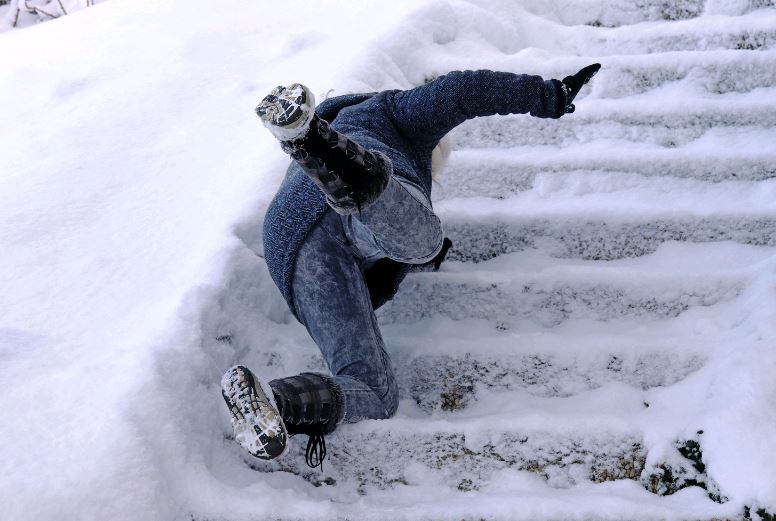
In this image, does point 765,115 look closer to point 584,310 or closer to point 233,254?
point 584,310

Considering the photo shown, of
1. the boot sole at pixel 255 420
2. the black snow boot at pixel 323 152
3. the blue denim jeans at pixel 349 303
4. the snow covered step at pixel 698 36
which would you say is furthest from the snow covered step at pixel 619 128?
the boot sole at pixel 255 420

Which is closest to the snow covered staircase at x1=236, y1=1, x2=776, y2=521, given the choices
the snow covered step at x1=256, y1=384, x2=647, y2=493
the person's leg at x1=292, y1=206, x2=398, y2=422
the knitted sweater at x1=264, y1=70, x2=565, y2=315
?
the snow covered step at x1=256, y1=384, x2=647, y2=493

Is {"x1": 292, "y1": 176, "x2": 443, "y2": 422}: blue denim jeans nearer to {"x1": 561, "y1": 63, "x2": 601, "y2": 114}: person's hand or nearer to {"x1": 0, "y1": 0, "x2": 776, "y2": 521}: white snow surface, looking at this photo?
{"x1": 0, "y1": 0, "x2": 776, "y2": 521}: white snow surface

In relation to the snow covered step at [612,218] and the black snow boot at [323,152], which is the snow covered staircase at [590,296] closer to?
the snow covered step at [612,218]

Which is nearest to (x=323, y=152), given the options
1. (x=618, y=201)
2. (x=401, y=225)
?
(x=401, y=225)

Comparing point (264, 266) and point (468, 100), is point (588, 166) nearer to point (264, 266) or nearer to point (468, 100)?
point (468, 100)

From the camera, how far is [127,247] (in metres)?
1.29

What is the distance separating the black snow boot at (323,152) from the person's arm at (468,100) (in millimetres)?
279

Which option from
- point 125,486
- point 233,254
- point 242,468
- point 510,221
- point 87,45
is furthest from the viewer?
point 87,45

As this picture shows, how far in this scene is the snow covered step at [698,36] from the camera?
1630mm

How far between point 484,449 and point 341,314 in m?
0.32

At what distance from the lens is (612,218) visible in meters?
1.30

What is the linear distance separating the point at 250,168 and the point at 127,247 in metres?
0.30

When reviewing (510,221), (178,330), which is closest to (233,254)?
(178,330)
